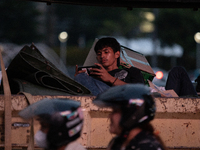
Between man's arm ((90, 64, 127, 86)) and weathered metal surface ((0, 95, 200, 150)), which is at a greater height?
man's arm ((90, 64, 127, 86))

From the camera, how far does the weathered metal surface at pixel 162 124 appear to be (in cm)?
290

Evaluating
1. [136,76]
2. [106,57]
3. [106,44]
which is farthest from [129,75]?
[106,44]

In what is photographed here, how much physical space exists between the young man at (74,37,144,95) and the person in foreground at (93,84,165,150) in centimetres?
157

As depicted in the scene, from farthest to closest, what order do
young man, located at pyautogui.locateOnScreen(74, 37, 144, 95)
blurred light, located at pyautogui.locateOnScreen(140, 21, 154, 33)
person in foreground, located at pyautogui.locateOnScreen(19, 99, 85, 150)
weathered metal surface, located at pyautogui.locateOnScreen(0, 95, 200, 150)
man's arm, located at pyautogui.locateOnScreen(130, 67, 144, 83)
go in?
blurred light, located at pyautogui.locateOnScreen(140, 21, 154, 33)
man's arm, located at pyautogui.locateOnScreen(130, 67, 144, 83)
young man, located at pyautogui.locateOnScreen(74, 37, 144, 95)
weathered metal surface, located at pyautogui.locateOnScreen(0, 95, 200, 150)
person in foreground, located at pyautogui.locateOnScreen(19, 99, 85, 150)

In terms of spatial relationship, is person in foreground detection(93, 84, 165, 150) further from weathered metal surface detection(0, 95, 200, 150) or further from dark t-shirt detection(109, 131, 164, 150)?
weathered metal surface detection(0, 95, 200, 150)

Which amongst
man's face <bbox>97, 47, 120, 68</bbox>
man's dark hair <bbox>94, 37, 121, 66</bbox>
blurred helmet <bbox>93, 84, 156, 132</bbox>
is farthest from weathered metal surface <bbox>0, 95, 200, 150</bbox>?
man's dark hair <bbox>94, 37, 121, 66</bbox>

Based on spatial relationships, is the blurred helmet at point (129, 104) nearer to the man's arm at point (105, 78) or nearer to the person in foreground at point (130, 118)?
the person in foreground at point (130, 118)

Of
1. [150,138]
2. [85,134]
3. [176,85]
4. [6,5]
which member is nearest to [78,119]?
[150,138]

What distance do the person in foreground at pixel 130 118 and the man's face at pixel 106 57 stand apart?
2.42 m

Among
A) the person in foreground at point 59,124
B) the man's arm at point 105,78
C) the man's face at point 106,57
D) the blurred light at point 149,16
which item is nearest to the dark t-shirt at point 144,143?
the person in foreground at point 59,124

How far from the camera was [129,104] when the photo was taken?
6.36 ft

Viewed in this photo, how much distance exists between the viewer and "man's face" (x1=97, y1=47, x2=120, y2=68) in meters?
4.41

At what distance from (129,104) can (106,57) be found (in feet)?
8.25

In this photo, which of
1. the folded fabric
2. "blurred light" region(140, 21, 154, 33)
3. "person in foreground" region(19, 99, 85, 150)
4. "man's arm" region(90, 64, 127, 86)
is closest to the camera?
"person in foreground" region(19, 99, 85, 150)
